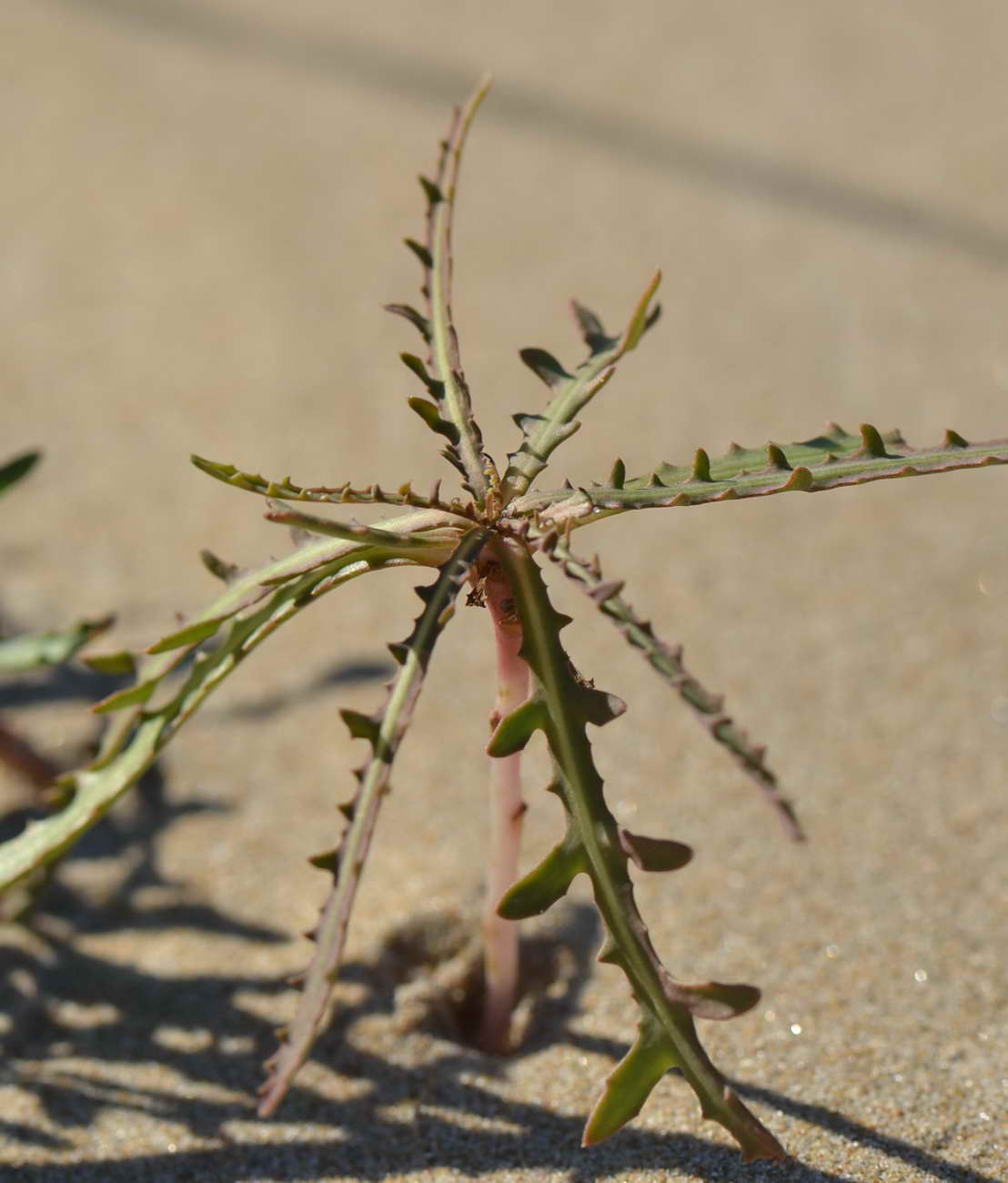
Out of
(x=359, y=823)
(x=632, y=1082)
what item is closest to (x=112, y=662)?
(x=359, y=823)

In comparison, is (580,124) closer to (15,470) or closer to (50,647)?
(15,470)

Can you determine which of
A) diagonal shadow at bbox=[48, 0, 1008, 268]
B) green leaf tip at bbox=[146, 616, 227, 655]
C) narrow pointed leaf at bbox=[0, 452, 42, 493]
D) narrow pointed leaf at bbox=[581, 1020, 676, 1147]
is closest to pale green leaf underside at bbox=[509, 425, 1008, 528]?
green leaf tip at bbox=[146, 616, 227, 655]

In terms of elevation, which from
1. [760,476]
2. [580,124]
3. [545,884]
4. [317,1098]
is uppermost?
[580,124]

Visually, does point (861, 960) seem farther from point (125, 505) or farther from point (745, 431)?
point (125, 505)

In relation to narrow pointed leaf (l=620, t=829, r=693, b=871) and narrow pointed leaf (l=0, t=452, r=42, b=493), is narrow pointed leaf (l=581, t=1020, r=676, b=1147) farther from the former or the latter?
narrow pointed leaf (l=0, t=452, r=42, b=493)

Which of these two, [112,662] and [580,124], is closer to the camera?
[112,662]

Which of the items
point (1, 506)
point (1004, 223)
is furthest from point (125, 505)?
point (1004, 223)

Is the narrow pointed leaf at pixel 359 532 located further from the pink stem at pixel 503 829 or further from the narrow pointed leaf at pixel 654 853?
the narrow pointed leaf at pixel 654 853

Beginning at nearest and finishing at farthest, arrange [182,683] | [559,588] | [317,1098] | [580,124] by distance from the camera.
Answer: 1. [182,683]
2. [317,1098]
3. [559,588]
4. [580,124]
